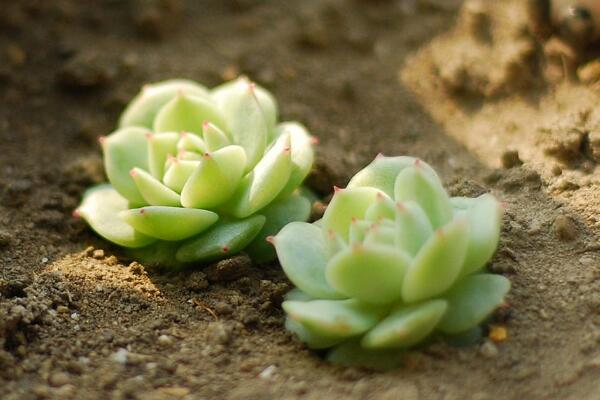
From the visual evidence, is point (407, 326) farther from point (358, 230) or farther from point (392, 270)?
point (358, 230)

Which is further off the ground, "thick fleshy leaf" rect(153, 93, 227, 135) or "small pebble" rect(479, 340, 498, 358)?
"thick fleshy leaf" rect(153, 93, 227, 135)

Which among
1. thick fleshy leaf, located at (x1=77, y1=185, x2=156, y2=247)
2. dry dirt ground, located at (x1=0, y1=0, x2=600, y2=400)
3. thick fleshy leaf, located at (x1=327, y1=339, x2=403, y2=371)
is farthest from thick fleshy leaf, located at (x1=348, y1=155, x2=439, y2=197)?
thick fleshy leaf, located at (x1=77, y1=185, x2=156, y2=247)

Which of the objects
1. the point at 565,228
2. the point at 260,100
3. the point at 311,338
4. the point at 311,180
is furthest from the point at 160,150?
the point at 565,228

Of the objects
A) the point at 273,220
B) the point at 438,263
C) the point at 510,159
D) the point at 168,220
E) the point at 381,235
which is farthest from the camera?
the point at 510,159

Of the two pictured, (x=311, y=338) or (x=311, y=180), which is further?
(x=311, y=180)

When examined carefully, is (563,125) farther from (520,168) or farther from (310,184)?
(310,184)

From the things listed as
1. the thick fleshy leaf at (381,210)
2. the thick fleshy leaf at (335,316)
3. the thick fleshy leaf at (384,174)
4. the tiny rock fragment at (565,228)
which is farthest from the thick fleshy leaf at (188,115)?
the tiny rock fragment at (565,228)

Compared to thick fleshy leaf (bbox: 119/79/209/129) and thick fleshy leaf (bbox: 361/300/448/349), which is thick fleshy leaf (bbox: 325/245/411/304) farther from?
thick fleshy leaf (bbox: 119/79/209/129)
